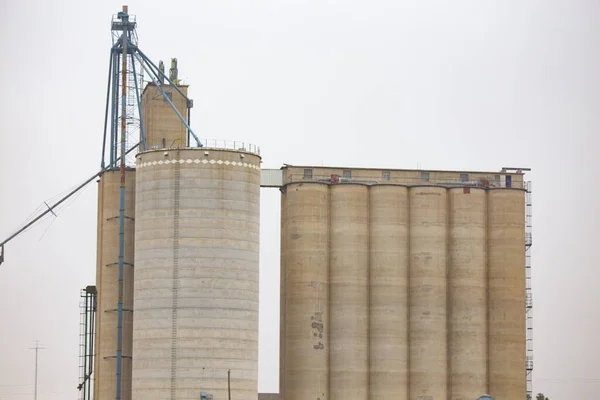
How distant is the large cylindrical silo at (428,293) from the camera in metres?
122

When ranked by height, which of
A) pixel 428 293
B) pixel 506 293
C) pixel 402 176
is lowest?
pixel 428 293

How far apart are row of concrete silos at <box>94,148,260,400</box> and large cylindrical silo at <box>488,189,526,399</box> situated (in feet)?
70.9

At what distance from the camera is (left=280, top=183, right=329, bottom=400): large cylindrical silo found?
121 meters

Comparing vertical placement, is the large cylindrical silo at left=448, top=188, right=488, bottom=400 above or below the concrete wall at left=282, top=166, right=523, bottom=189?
below

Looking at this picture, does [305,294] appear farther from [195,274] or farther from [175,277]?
[175,277]

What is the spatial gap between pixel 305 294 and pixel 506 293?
56.1 ft

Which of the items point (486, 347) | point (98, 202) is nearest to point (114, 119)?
point (98, 202)

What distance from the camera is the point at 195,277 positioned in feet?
369

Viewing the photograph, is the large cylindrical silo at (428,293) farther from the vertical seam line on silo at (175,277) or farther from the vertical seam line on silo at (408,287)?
the vertical seam line on silo at (175,277)

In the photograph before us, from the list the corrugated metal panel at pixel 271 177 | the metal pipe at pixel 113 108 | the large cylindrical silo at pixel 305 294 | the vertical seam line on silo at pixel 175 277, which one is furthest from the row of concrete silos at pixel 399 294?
the metal pipe at pixel 113 108

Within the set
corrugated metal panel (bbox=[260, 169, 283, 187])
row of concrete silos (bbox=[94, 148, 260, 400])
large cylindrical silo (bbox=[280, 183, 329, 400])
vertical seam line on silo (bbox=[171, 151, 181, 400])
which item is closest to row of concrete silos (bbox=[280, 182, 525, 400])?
large cylindrical silo (bbox=[280, 183, 329, 400])

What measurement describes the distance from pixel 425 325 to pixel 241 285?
58.6 feet

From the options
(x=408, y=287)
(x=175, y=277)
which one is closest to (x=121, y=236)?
(x=175, y=277)

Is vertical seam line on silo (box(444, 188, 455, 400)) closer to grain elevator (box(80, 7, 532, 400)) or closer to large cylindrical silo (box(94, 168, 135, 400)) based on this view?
grain elevator (box(80, 7, 532, 400))
